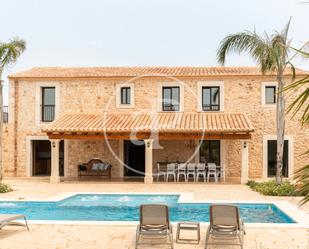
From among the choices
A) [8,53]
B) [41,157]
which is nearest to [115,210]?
[8,53]

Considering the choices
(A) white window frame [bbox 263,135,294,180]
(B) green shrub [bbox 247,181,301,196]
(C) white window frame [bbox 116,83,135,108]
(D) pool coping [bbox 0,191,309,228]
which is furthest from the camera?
(C) white window frame [bbox 116,83,135,108]

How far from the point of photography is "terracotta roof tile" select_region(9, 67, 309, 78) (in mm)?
23531

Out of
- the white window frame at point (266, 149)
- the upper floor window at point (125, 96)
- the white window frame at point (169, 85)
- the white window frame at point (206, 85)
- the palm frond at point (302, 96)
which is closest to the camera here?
the palm frond at point (302, 96)

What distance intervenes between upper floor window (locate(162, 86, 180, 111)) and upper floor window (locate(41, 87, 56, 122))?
20.5ft

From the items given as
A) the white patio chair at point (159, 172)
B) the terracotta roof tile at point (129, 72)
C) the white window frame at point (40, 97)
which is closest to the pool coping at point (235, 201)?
the white patio chair at point (159, 172)

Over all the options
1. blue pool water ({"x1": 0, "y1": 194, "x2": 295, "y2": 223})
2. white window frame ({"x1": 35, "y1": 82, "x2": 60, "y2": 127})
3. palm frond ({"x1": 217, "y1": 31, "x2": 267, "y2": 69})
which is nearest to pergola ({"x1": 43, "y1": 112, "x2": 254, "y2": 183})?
white window frame ({"x1": 35, "y1": 82, "x2": 60, "y2": 127})

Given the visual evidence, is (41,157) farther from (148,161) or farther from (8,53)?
(8,53)

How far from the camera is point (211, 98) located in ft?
77.2

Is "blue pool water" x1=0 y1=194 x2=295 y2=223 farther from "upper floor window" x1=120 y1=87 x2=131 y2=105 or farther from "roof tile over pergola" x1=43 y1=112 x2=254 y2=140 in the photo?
"upper floor window" x1=120 y1=87 x2=131 y2=105

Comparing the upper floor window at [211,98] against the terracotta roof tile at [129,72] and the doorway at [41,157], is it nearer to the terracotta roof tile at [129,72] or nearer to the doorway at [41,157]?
the terracotta roof tile at [129,72]

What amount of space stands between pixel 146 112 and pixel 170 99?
1524mm

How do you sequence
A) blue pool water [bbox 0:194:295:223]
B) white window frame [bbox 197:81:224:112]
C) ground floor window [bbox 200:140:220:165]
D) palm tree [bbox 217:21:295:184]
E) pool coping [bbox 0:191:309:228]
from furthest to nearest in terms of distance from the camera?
ground floor window [bbox 200:140:220:165] < white window frame [bbox 197:81:224:112] < palm tree [bbox 217:21:295:184] < blue pool water [bbox 0:194:295:223] < pool coping [bbox 0:191:309:228]

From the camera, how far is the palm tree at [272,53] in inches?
656

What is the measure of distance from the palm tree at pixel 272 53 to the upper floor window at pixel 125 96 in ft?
24.7
